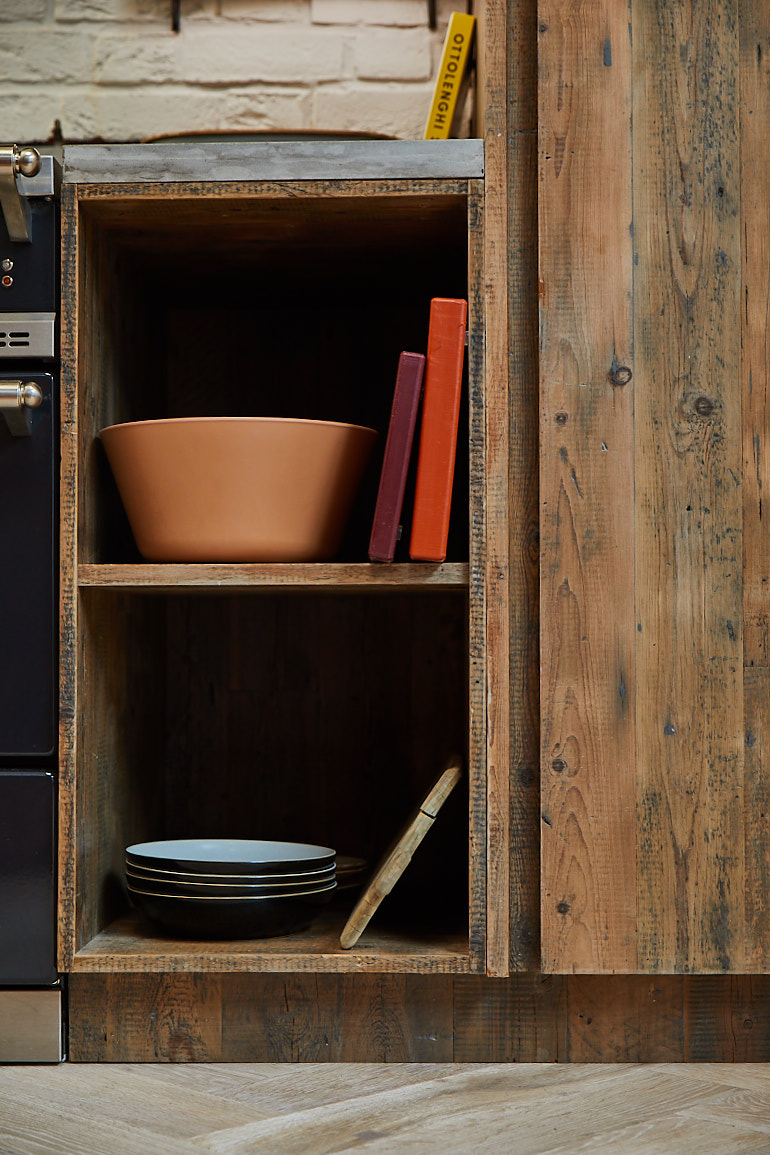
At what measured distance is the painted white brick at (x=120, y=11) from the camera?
146cm

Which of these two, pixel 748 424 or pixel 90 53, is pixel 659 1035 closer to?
pixel 748 424

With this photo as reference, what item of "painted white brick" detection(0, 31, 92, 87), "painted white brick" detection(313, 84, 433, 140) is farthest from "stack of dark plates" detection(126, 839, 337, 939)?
"painted white brick" detection(0, 31, 92, 87)

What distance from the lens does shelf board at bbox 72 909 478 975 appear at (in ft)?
3.27

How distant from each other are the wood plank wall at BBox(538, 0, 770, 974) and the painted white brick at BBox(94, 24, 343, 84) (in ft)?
1.66

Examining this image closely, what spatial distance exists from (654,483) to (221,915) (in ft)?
2.04

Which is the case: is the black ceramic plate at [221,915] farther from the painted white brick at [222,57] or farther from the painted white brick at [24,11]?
the painted white brick at [24,11]

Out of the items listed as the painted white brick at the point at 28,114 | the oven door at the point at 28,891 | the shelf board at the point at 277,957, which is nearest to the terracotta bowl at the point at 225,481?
the oven door at the point at 28,891

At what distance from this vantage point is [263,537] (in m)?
1.07

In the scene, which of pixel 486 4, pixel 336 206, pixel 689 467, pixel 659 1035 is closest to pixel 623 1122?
pixel 659 1035

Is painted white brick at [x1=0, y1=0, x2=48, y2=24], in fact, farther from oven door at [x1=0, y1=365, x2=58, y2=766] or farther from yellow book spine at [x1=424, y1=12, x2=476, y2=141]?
oven door at [x1=0, y1=365, x2=58, y2=766]

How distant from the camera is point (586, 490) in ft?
3.34

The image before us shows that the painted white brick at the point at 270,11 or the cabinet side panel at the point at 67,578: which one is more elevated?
the painted white brick at the point at 270,11

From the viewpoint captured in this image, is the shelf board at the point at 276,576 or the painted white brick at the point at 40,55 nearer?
the shelf board at the point at 276,576

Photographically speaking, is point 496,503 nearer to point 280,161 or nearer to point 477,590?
point 477,590
